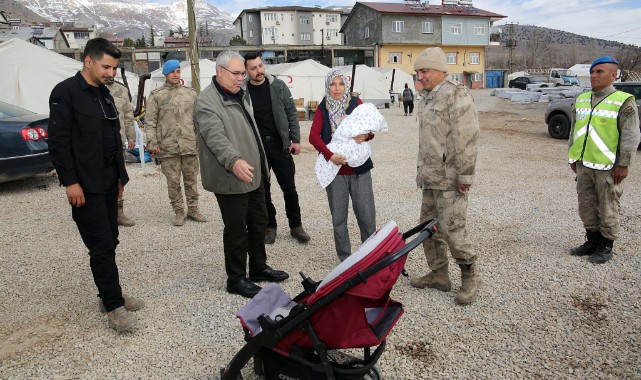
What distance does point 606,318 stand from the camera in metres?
3.40

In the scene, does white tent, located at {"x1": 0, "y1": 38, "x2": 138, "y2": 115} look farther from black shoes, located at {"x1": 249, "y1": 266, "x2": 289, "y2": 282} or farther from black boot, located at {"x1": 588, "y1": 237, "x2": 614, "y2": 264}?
black boot, located at {"x1": 588, "y1": 237, "x2": 614, "y2": 264}

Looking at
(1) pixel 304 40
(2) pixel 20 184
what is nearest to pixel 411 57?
(1) pixel 304 40

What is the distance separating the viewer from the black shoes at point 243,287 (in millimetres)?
3881

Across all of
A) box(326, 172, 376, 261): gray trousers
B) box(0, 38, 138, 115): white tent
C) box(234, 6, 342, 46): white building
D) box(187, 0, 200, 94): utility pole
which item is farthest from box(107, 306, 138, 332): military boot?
box(234, 6, 342, 46): white building

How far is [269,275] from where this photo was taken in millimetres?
4191

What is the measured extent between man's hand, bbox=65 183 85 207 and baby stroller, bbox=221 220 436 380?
5.01 ft

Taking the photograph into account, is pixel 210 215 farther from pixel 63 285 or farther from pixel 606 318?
pixel 606 318

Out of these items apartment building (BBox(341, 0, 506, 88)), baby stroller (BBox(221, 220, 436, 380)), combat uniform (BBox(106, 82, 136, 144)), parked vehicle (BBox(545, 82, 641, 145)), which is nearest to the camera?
baby stroller (BBox(221, 220, 436, 380))

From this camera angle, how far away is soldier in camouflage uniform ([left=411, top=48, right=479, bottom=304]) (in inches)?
133

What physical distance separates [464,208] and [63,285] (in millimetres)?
3714

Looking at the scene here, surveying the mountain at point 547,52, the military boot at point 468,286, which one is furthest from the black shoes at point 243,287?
the mountain at point 547,52

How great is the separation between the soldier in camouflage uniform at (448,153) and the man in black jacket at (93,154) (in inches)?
92.5

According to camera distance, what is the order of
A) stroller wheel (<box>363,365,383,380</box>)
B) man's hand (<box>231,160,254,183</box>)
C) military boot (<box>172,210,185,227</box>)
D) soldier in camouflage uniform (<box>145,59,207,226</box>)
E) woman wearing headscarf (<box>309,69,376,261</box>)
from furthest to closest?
military boot (<box>172,210,185,227</box>)
soldier in camouflage uniform (<box>145,59,207,226</box>)
woman wearing headscarf (<box>309,69,376,261</box>)
man's hand (<box>231,160,254,183</box>)
stroller wheel (<box>363,365,383,380</box>)

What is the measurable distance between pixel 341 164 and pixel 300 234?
1.54 meters
